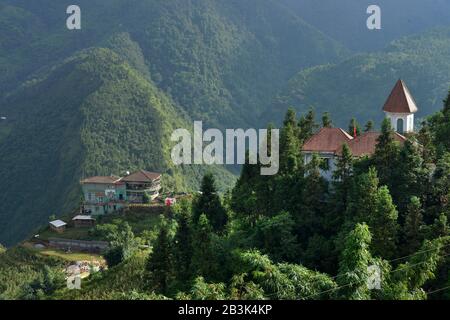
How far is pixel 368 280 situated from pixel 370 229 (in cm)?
411

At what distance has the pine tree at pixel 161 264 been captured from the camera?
31066 mm

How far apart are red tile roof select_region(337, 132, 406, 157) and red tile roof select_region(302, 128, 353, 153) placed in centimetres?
58

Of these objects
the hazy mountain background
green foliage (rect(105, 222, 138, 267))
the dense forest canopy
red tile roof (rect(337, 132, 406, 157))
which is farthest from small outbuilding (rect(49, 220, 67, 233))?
red tile roof (rect(337, 132, 406, 157))

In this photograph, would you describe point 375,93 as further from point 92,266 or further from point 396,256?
point 396,256

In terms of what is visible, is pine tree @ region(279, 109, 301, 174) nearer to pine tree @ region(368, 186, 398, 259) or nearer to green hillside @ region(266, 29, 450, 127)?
pine tree @ region(368, 186, 398, 259)

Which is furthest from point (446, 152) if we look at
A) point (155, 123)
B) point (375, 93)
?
point (375, 93)

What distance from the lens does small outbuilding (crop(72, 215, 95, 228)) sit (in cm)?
6456

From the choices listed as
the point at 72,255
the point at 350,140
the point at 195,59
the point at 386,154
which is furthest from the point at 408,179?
the point at 195,59

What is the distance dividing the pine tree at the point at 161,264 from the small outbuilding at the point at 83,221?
3336cm

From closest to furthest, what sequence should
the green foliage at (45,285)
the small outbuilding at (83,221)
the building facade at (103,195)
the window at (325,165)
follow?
the window at (325,165) → the green foliage at (45,285) → the small outbuilding at (83,221) → the building facade at (103,195)

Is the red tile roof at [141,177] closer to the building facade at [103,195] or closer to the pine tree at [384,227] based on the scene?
the building facade at [103,195]

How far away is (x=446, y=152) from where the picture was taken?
1125 inches

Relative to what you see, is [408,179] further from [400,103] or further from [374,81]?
[374,81]

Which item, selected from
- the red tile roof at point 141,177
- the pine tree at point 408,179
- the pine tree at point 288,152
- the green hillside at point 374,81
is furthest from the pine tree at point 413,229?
the green hillside at point 374,81
